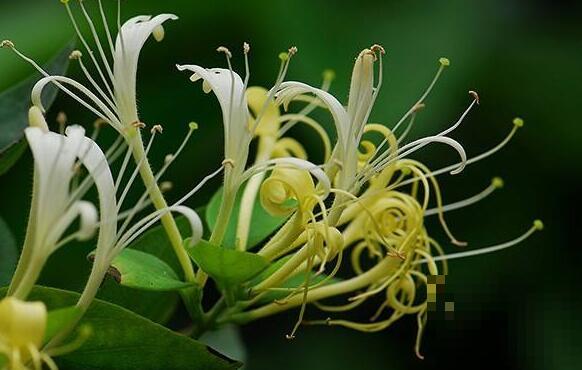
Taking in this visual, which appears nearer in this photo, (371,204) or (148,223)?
(148,223)

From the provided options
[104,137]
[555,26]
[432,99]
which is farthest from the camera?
[555,26]

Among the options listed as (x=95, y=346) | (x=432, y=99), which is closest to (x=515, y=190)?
(x=432, y=99)

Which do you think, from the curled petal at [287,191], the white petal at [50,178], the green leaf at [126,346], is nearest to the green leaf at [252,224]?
the curled petal at [287,191]

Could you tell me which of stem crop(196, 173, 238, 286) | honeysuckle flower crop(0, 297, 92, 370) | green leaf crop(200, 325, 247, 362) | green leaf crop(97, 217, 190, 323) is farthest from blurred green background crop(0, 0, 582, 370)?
honeysuckle flower crop(0, 297, 92, 370)

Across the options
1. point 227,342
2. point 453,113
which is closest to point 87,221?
point 227,342

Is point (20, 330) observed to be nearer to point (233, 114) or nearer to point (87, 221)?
point (87, 221)

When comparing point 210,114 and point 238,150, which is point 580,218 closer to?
point 210,114
